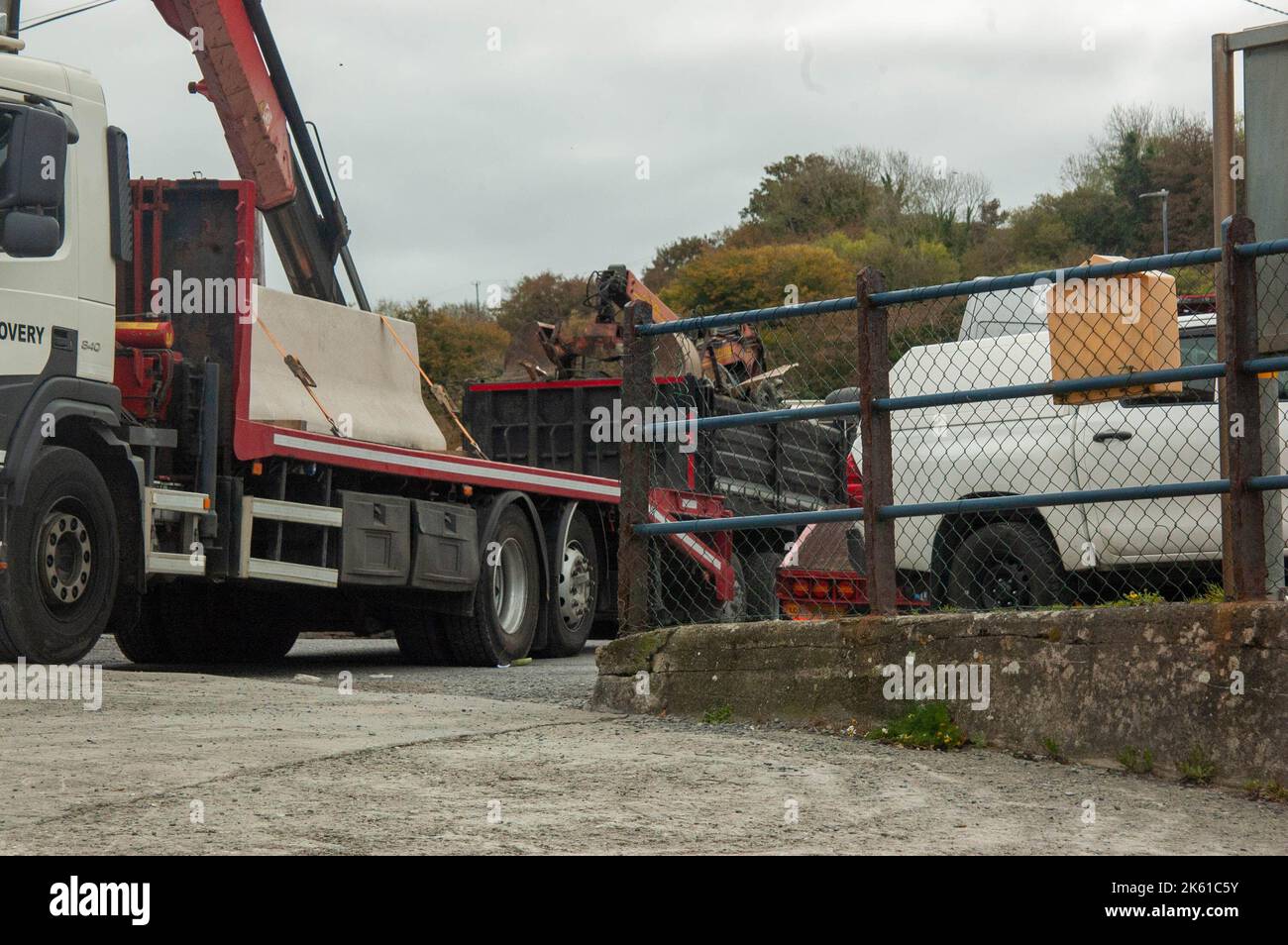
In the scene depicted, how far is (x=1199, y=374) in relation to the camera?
636 centimetres

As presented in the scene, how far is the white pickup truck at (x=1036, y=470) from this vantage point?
9.11 meters

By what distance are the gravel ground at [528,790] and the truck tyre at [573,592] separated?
5345mm

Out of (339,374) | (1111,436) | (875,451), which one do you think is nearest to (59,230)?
(339,374)

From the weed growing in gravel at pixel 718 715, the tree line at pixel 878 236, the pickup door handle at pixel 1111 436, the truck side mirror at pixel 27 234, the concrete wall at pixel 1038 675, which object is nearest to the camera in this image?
the concrete wall at pixel 1038 675

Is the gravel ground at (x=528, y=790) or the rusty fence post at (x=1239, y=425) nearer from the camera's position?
the gravel ground at (x=528, y=790)

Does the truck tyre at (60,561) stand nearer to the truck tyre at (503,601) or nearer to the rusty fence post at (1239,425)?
the truck tyre at (503,601)

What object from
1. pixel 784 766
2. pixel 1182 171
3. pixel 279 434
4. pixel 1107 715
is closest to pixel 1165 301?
pixel 1107 715

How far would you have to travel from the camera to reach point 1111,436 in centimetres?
935

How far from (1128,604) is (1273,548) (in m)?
0.59

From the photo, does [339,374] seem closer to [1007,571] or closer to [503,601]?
[503,601]

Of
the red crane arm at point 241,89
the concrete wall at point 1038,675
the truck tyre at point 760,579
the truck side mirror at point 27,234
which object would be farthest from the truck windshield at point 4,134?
the truck tyre at point 760,579

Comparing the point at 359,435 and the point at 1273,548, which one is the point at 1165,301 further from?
the point at 359,435

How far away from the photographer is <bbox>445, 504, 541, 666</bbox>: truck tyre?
12117 mm

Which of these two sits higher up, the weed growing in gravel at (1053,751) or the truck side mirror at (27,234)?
the truck side mirror at (27,234)
